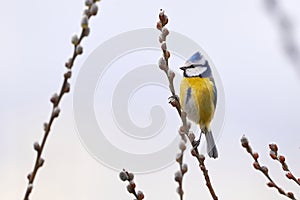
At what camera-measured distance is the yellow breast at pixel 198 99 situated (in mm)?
2316

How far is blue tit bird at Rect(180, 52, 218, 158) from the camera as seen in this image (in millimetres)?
2314

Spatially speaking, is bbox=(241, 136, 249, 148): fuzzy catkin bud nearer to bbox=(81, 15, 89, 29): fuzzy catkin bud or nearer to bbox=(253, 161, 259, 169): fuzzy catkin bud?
bbox=(253, 161, 259, 169): fuzzy catkin bud

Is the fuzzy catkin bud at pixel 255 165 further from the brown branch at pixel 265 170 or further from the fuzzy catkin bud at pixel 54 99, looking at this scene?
the fuzzy catkin bud at pixel 54 99

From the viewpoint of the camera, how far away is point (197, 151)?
2.20 m

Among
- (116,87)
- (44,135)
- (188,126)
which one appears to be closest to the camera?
(44,135)

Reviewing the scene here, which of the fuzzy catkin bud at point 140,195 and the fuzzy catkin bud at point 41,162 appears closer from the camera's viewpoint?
the fuzzy catkin bud at point 41,162

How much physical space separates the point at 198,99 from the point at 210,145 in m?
0.23

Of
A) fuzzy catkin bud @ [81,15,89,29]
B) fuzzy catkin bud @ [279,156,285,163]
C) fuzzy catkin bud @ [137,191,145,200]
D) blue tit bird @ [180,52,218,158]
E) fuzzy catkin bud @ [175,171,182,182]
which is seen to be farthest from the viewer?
fuzzy catkin bud @ [279,156,285,163]

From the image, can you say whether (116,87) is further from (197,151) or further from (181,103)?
(197,151)

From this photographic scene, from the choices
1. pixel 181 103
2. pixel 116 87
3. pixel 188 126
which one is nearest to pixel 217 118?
pixel 181 103

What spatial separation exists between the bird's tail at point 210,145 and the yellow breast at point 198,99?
40mm

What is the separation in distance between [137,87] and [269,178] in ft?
2.55

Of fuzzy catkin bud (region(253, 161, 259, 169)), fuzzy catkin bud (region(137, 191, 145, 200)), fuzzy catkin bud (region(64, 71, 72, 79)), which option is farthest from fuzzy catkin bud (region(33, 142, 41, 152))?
fuzzy catkin bud (region(253, 161, 259, 169))

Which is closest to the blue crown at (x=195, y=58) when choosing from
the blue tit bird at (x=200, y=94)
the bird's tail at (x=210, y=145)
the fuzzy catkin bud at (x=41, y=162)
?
the blue tit bird at (x=200, y=94)
